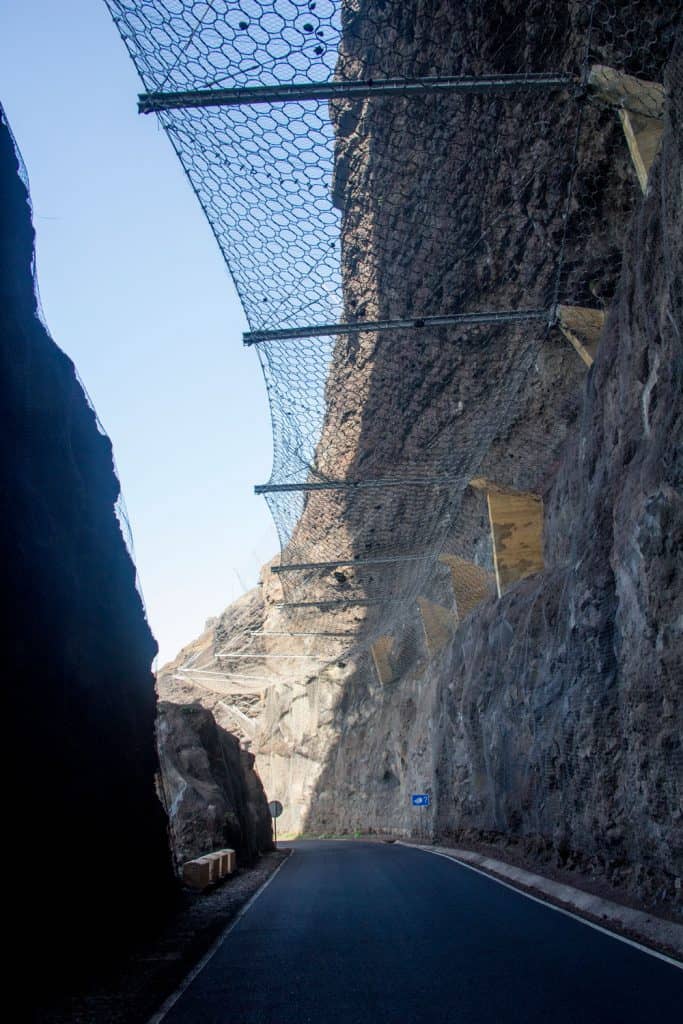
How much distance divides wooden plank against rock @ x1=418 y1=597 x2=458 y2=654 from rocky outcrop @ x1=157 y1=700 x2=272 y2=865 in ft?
23.6

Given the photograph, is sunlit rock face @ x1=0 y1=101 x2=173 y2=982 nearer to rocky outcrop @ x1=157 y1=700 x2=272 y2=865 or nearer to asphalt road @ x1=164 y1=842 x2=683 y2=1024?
asphalt road @ x1=164 y1=842 x2=683 y2=1024

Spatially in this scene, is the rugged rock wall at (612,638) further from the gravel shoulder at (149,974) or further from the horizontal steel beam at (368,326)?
the gravel shoulder at (149,974)

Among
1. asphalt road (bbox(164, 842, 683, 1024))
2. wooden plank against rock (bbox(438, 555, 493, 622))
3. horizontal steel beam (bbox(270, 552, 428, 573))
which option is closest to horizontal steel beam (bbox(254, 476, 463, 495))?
horizontal steel beam (bbox(270, 552, 428, 573))

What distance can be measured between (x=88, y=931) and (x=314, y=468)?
30.3 feet

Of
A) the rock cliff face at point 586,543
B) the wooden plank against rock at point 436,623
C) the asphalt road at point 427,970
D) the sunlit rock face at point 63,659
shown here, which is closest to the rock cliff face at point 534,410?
the rock cliff face at point 586,543

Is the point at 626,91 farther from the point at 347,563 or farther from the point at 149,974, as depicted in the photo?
the point at 347,563

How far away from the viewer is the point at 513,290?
45.0 feet

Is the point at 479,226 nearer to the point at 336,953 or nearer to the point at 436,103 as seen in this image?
the point at 436,103

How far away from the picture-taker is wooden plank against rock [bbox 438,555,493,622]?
20719 millimetres

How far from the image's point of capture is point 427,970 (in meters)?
5.73

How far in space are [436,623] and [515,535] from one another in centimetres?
954

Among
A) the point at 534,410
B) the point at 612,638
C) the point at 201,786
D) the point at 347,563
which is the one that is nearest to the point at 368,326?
the point at 612,638

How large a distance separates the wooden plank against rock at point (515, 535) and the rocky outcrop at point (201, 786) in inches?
256

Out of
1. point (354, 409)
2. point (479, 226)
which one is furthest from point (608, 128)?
point (354, 409)
